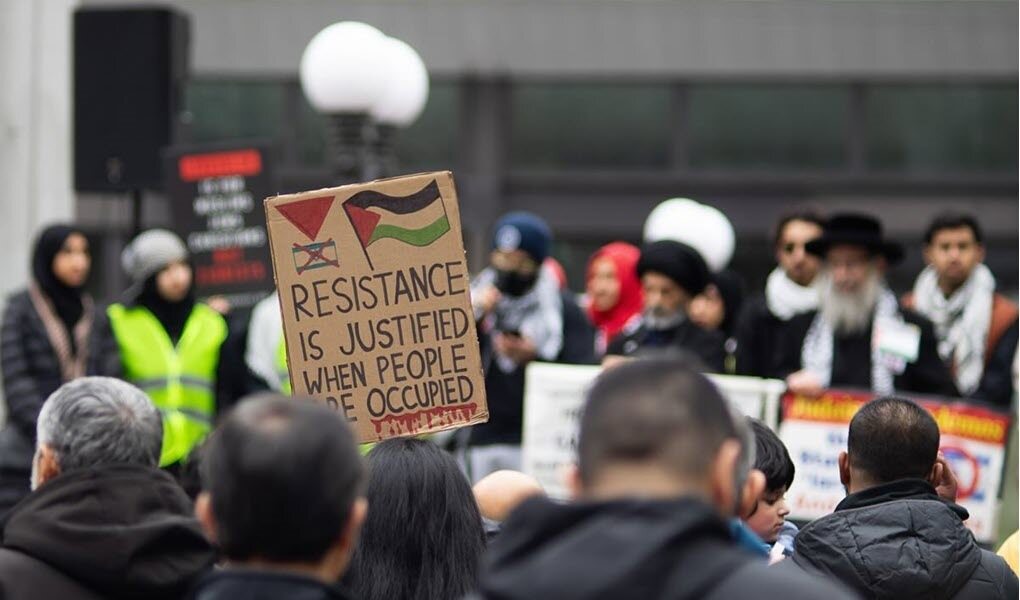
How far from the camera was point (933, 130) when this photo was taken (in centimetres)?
1614

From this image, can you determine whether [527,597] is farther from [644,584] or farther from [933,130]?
[933,130]

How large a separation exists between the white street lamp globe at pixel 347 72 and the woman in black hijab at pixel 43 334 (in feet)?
5.33

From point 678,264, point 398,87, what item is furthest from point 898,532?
point 398,87

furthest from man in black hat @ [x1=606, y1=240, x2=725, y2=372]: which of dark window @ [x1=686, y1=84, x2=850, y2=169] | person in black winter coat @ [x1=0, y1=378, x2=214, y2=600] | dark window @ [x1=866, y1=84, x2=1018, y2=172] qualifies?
dark window @ [x1=866, y1=84, x2=1018, y2=172]

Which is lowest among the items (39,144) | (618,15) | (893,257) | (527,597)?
(527,597)

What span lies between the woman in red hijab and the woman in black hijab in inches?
108

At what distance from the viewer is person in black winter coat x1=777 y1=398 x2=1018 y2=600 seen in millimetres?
4516

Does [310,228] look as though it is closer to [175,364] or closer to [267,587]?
[267,587]

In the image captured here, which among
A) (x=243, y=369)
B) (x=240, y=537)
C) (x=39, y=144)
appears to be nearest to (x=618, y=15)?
(x=39, y=144)

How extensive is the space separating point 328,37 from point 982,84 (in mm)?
7227

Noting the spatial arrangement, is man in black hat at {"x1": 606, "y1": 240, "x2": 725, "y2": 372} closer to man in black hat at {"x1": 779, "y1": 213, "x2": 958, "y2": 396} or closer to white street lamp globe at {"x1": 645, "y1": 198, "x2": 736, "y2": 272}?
man in black hat at {"x1": 779, "y1": 213, "x2": 958, "y2": 396}

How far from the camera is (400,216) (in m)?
5.28

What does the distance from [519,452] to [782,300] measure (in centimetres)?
149

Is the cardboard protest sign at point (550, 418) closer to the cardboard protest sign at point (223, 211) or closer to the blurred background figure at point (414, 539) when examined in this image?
the cardboard protest sign at point (223, 211)
